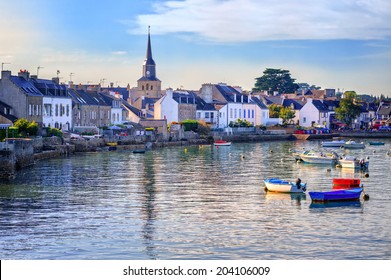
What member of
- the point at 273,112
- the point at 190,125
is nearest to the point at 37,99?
the point at 190,125

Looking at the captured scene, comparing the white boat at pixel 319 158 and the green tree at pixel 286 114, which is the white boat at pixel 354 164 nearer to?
the white boat at pixel 319 158

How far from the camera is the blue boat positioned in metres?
39.8

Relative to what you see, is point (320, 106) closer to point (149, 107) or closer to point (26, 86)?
point (149, 107)

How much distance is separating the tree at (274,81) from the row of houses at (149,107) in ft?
69.6

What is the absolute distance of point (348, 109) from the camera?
143m

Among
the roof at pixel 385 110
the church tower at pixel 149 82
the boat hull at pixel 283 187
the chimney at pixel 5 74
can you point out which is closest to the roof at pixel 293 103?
the roof at pixel 385 110

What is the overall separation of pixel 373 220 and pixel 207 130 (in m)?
74.2

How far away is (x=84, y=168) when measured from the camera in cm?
5872

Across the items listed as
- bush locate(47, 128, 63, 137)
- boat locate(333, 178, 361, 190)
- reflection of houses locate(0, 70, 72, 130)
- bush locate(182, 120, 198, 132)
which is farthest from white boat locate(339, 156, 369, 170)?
bush locate(182, 120, 198, 132)

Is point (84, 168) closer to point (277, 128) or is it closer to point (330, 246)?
point (330, 246)

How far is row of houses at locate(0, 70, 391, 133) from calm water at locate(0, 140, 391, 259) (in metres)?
22.6

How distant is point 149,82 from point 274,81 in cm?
→ 3433

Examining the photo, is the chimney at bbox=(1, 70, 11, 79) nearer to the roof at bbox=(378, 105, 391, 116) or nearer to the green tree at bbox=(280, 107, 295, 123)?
the green tree at bbox=(280, 107, 295, 123)
